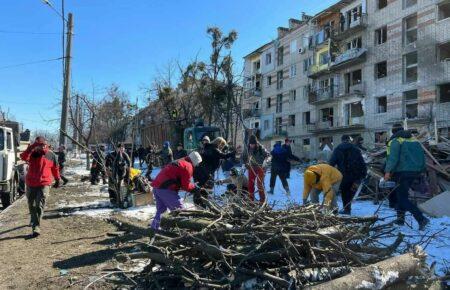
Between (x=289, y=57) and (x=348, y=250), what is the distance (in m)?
41.4

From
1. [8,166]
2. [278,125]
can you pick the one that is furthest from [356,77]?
[8,166]

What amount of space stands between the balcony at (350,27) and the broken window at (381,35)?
125 centimetres

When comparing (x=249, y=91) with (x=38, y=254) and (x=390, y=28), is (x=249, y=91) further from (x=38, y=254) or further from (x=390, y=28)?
(x=38, y=254)

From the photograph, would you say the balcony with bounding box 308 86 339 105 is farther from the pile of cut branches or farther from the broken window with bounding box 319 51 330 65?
the pile of cut branches

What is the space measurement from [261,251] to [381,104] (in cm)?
3018

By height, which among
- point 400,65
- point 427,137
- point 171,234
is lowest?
point 171,234

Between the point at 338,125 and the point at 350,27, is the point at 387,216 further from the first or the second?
the point at 338,125

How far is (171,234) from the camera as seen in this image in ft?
15.0

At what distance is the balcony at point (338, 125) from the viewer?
33281 mm

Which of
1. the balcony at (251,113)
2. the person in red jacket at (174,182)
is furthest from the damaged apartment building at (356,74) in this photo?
the person in red jacket at (174,182)

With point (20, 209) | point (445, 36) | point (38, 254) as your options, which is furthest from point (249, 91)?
point (38, 254)

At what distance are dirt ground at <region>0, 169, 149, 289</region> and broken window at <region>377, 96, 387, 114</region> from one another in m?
26.5

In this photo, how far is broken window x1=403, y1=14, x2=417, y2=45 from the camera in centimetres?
2914

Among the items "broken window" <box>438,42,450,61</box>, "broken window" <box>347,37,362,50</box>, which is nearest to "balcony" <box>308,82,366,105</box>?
"broken window" <box>347,37,362,50</box>
